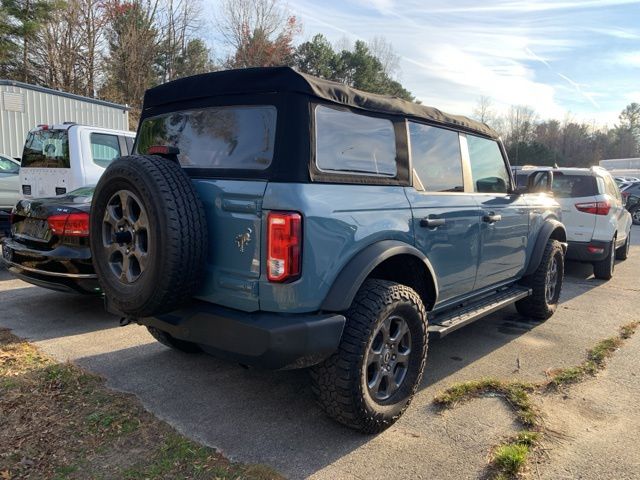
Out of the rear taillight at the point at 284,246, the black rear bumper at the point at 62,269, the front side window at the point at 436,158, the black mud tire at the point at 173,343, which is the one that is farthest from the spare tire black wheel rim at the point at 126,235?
the front side window at the point at 436,158

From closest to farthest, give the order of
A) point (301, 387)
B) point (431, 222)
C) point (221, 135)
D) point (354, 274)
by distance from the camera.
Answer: point (354, 274) < point (221, 135) < point (431, 222) < point (301, 387)

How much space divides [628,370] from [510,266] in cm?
124

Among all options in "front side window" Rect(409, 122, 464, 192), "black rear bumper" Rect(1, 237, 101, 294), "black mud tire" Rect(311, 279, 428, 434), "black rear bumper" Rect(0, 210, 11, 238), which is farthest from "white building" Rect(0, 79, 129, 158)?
"black mud tire" Rect(311, 279, 428, 434)

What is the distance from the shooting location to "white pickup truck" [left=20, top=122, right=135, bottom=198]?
282 inches

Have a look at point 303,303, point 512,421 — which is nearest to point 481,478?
point 512,421

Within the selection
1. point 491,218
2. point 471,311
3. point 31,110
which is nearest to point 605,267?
point 491,218

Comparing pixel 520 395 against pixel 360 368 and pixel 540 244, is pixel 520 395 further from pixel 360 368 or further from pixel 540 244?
pixel 540 244

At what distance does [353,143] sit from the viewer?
301 centimetres

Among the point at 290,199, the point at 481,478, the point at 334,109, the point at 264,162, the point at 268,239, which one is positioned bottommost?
the point at 481,478

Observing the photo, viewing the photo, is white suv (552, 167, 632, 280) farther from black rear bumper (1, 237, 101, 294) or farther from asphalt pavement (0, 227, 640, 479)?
black rear bumper (1, 237, 101, 294)

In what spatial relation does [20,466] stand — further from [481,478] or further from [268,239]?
[481,478]

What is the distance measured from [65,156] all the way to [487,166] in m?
5.97

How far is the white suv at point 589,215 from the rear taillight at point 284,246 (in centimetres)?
621

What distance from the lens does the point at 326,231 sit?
258 centimetres
